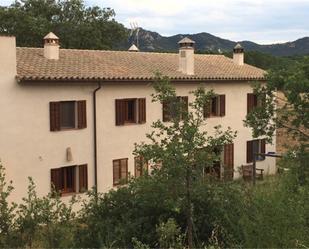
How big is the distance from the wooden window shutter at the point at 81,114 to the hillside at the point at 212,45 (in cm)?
6089

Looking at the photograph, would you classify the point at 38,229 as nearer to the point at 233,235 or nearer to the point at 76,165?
the point at 233,235

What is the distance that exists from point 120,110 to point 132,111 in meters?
0.97

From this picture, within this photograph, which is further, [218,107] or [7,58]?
[218,107]

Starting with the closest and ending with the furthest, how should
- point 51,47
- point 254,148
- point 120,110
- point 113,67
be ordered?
point 120,110, point 51,47, point 113,67, point 254,148

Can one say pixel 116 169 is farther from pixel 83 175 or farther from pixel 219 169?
pixel 219 169

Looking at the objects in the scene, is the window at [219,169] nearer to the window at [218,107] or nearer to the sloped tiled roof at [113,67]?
the sloped tiled roof at [113,67]

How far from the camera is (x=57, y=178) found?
19781mm

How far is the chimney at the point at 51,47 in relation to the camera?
858 inches

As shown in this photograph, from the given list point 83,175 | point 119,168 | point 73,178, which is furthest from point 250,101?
point 73,178

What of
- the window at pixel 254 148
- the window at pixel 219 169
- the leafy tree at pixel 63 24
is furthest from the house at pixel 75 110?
the leafy tree at pixel 63 24

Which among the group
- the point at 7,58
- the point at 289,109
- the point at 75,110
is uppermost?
the point at 7,58

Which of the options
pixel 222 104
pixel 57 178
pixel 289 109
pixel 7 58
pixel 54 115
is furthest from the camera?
pixel 222 104

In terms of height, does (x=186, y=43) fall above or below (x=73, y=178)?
above

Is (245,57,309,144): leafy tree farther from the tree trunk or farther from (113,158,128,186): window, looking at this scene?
(113,158,128,186): window
